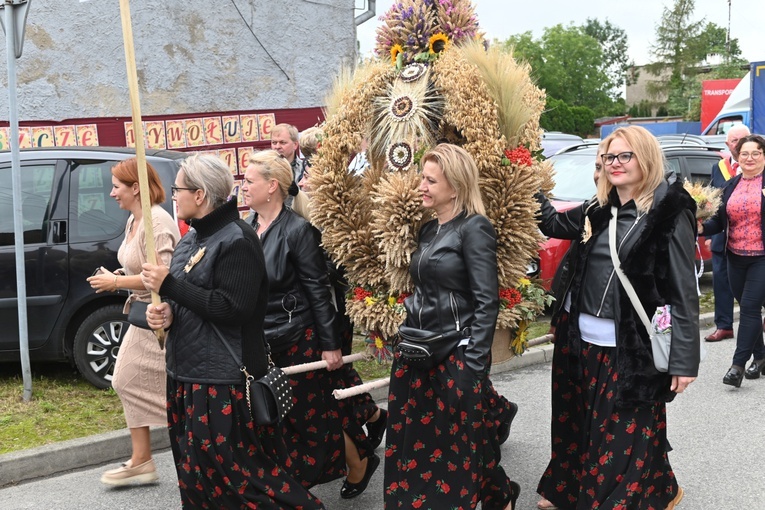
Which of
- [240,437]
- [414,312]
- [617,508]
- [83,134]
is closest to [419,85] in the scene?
[414,312]

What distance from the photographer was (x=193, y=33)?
38.8ft

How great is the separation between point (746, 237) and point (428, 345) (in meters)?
4.01

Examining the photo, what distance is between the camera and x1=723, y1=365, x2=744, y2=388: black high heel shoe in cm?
697

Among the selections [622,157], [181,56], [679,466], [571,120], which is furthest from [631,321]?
[571,120]

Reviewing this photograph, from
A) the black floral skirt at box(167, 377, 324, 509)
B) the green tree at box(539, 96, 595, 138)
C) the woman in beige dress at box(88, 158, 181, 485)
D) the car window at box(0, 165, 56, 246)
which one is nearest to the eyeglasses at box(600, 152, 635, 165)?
the black floral skirt at box(167, 377, 324, 509)

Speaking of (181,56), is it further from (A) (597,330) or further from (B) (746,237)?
(A) (597,330)

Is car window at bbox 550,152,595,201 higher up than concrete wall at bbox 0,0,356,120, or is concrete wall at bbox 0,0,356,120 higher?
concrete wall at bbox 0,0,356,120

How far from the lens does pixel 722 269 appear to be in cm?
827

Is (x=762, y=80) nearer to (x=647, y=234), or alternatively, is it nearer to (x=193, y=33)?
(x=193, y=33)

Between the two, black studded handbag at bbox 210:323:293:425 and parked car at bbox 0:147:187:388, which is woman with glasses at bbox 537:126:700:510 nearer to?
black studded handbag at bbox 210:323:293:425

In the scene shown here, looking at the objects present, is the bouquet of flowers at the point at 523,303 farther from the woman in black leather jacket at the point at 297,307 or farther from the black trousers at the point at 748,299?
the black trousers at the point at 748,299

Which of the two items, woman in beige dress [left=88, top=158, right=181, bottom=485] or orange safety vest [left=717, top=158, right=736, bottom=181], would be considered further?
orange safety vest [left=717, top=158, right=736, bottom=181]

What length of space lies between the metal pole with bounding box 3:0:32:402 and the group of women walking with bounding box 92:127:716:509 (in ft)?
7.36

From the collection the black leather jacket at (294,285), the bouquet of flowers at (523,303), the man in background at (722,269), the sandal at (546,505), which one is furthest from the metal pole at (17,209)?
the man in background at (722,269)
